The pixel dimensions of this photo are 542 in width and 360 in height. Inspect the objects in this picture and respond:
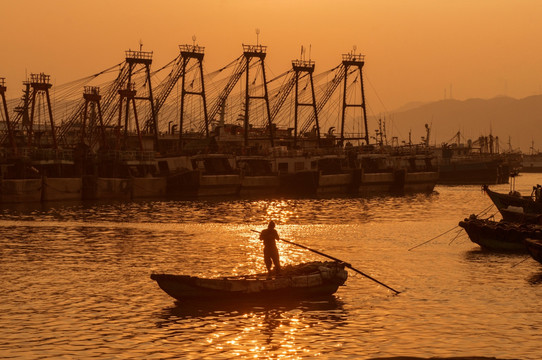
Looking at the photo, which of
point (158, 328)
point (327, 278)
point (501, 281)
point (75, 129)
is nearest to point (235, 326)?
point (158, 328)

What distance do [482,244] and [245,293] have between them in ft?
77.2

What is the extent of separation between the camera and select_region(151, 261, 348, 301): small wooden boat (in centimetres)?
3494

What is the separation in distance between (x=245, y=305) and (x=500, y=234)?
2238 cm

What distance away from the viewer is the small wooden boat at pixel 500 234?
171 ft

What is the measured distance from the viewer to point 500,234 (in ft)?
174

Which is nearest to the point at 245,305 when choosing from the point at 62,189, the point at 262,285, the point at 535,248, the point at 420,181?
the point at 262,285

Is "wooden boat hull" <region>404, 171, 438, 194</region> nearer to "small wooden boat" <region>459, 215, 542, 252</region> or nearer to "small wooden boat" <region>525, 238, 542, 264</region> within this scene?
"small wooden boat" <region>459, 215, 542, 252</region>

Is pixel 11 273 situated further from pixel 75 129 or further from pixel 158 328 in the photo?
pixel 75 129

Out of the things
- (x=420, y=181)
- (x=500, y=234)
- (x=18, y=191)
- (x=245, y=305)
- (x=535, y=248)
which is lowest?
(x=245, y=305)

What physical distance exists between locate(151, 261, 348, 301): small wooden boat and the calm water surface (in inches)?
20.2

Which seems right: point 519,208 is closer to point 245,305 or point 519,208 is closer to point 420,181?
point 245,305

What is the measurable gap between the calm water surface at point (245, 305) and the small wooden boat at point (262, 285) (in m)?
0.51

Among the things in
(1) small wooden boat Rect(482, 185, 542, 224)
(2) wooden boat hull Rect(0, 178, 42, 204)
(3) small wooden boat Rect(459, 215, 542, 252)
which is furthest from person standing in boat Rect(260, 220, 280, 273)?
(2) wooden boat hull Rect(0, 178, 42, 204)

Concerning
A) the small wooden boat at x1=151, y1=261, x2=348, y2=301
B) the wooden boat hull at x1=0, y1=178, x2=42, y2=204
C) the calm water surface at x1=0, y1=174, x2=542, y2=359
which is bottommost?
the calm water surface at x1=0, y1=174, x2=542, y2=359
